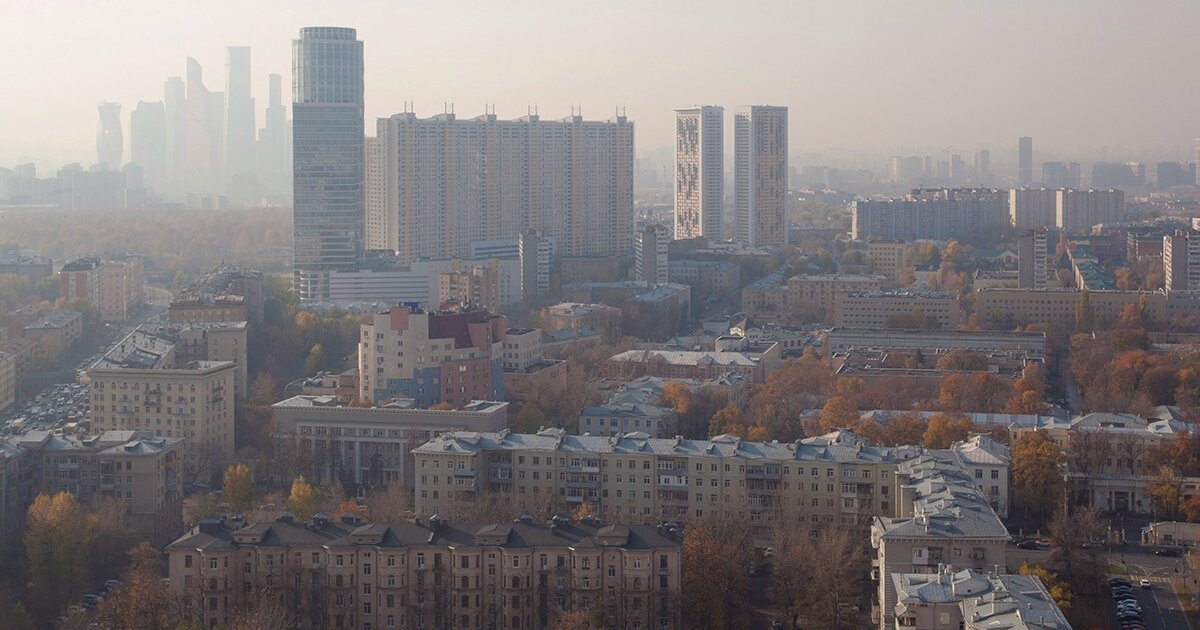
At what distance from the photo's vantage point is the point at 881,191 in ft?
234

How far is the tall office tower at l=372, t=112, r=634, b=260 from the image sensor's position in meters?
29.4

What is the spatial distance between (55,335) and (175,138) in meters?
39.0

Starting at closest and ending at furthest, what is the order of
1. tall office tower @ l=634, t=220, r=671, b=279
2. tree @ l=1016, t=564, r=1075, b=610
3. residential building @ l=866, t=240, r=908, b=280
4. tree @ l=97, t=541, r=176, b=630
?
tree @ l=97, t=541, r=176, b=630
tree @ l=1016, t=564, r=1075, b=610
tall office tower @ l=634, t=220, r=671, b=279
residential building @ l=866, t=240, r=908, b=280

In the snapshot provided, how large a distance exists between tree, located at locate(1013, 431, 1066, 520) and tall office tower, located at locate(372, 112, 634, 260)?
17955 millimetres

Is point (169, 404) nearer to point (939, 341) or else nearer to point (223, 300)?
point (223, 300)

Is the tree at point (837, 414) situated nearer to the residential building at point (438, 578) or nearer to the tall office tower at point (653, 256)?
the residential building at point (438, 578)

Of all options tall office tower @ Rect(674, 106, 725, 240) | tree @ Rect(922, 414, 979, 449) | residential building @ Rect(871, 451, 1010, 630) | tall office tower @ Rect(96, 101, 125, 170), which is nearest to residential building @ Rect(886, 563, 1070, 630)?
residential building @ Rect(871, 451, 1010, 630)

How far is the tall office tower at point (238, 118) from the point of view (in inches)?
2221

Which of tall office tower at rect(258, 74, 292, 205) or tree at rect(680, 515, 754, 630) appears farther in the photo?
tall office tower at rect(258, 74, 292, 205)

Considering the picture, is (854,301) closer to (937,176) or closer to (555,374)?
(555,374)

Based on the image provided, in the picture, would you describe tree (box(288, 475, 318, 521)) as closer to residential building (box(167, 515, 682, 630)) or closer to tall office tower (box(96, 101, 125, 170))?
residential building (box(167, 515, 682, 630))

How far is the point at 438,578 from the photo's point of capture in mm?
9430

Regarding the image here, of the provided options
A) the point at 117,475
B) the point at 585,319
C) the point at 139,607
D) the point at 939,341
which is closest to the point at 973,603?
the point at 139,607

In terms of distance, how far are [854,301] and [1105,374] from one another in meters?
7.02
